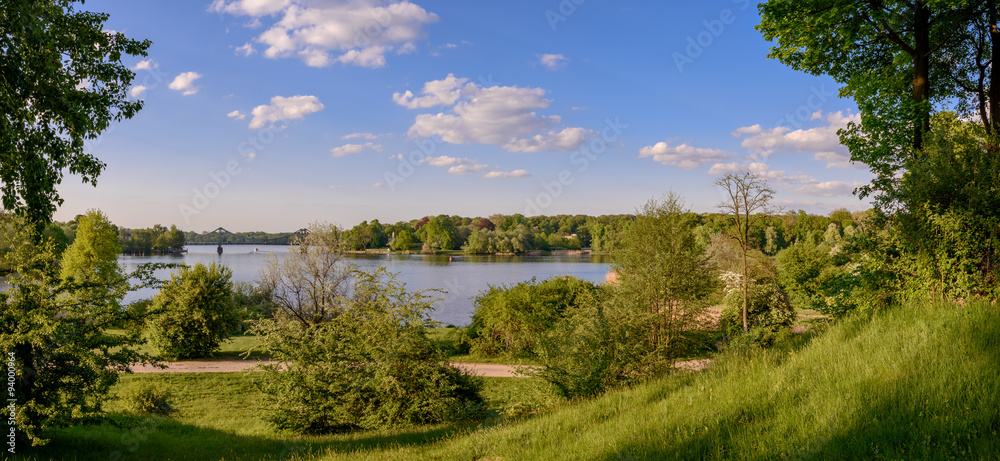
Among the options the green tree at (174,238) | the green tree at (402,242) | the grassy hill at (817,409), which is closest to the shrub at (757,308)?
the grassy hill at (817,409)

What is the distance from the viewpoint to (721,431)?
15.2ft

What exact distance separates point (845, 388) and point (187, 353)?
1030 inches

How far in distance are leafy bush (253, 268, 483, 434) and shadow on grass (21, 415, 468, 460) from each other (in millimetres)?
962

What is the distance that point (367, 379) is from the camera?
1280 cm

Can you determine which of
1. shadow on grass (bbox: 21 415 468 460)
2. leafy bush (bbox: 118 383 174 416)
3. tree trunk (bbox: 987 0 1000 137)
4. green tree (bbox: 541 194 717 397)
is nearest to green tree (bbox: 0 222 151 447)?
Result: shadow on grass (bbox: 21 415 468 460)

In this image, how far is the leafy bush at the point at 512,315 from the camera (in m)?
24.6

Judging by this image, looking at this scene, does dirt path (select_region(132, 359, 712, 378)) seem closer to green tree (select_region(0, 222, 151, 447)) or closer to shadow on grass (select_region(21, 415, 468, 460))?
shadow on grass (select_region(21, 415, 468, 460))

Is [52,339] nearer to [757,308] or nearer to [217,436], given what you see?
→ [217,436]

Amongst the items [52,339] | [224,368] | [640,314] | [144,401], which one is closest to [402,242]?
[224,368]

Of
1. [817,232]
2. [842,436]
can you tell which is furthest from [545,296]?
[817,232]

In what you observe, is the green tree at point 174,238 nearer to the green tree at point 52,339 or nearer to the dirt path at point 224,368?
the dirt path at point 224,368

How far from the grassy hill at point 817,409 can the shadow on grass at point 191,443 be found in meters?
0.12

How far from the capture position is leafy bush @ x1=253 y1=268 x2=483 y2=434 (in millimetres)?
12594

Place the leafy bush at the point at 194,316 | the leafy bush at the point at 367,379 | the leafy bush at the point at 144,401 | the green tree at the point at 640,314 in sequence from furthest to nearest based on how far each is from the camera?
the leafy bush at the point at 194,316 → the leafy bush at the point at 144,401 → the leafy bush at the point at 367,379 → the green tree at the point at 640,314
